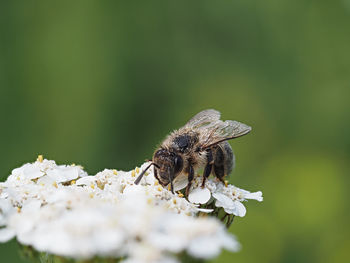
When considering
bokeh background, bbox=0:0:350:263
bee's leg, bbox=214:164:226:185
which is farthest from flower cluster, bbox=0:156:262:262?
A: bokeh background, bbox=0:0:350:263

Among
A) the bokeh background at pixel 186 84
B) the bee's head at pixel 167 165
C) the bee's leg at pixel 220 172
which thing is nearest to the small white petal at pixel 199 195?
the bee's head at pixel 167 165

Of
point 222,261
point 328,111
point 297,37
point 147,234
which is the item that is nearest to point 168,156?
point 147,234

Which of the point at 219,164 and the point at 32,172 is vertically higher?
the point at 219,164

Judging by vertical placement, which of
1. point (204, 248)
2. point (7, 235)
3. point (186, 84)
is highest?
point (186, 84)

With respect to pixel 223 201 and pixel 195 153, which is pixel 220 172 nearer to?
pixel 195 153

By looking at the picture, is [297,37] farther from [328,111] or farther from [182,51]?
[182,51]

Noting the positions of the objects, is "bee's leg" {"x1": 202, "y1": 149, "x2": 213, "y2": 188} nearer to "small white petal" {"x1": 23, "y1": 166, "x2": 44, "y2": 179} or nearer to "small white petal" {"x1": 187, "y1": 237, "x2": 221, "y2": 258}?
"small white petal" {"x1": 23, "y1": 166, "x2": 44, "y2": 179}

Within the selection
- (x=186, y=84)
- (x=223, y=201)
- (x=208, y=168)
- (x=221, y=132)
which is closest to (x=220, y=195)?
(x=223, y=201)
